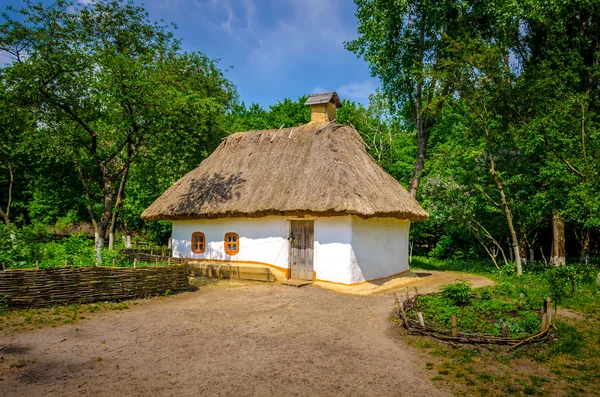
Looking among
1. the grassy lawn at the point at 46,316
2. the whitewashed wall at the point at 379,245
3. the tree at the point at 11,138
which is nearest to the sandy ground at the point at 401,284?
the whitewashed wall at the point at 379,245

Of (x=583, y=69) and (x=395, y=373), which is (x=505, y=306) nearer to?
(x=395, y=373)

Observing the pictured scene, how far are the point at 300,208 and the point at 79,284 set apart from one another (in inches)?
259

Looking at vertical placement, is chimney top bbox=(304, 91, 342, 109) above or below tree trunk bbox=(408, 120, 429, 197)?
above

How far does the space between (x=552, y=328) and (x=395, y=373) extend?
11.5ft

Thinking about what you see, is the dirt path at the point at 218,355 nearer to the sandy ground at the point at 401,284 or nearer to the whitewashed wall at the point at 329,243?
the sandy ground at the point at 401,284

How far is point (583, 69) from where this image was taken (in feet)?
55.0

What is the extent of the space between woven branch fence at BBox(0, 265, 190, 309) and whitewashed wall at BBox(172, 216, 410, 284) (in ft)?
13.4

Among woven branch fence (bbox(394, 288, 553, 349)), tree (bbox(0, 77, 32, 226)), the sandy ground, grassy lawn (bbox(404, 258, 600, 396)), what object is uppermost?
tree (bbox(0, 77, 32, 226))

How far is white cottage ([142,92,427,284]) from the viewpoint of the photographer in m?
12.4

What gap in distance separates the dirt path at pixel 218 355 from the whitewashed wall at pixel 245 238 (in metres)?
4.62

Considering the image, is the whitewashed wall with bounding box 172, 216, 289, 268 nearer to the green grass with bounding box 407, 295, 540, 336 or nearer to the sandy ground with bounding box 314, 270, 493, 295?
the sandy ground with bounding box 314, 270, 493, 295

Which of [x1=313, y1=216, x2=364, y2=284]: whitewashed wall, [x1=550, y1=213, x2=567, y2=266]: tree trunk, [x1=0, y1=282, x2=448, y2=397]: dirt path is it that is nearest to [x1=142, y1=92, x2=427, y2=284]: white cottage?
[x1=313, y1=216, x2=364, y2=284]: whitewashed wall

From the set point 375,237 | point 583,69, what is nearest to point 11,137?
point 375,237

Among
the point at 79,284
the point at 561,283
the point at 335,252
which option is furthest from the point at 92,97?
the point at 561,283
